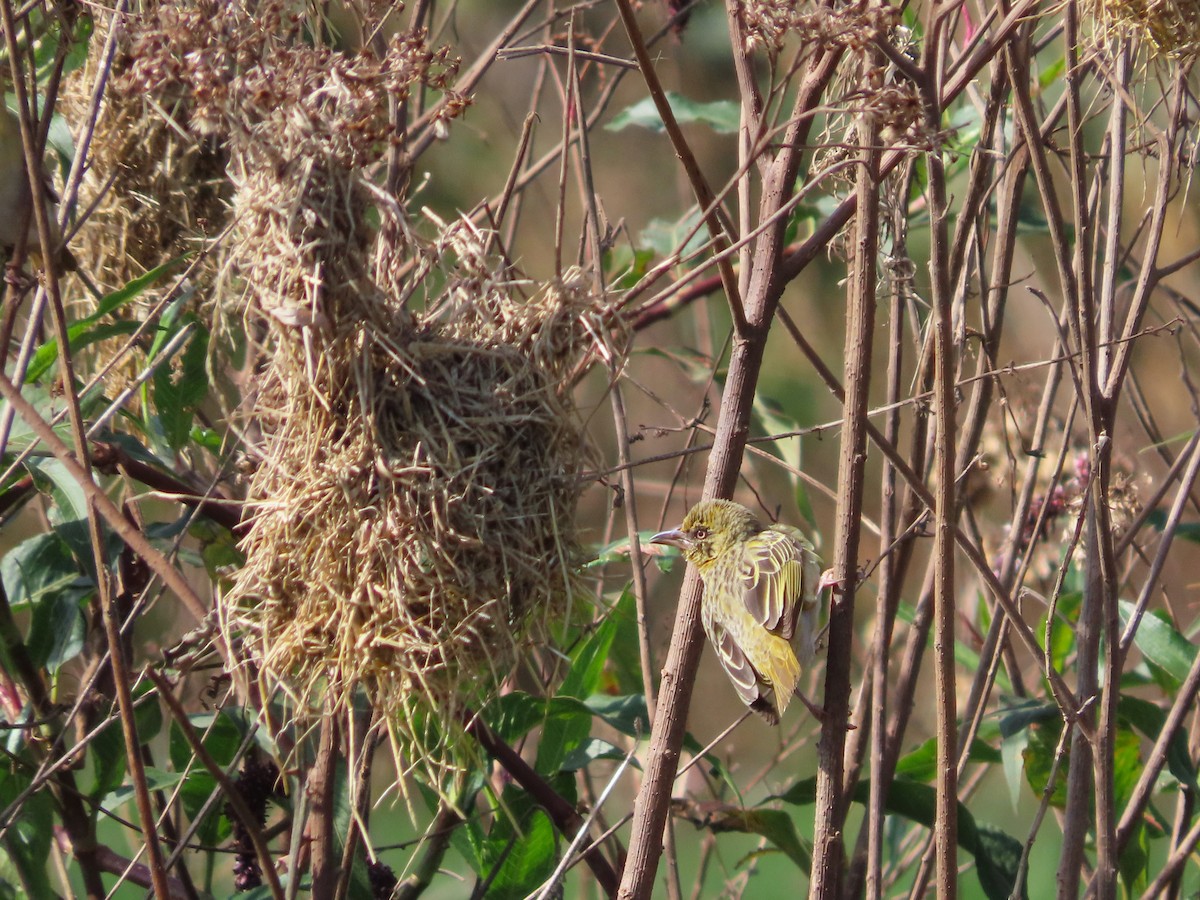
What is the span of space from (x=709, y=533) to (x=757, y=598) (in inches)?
11.2

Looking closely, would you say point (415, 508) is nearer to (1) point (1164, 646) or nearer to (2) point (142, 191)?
(2) point (142, 191)

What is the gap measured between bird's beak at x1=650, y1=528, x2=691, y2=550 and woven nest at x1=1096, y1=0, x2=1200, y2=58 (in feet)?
4.91

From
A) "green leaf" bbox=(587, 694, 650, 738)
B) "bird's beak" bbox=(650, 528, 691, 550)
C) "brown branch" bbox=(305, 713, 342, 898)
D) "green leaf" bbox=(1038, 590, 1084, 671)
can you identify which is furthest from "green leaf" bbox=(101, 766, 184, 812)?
"green leaf" bbox=(1038, 590, 1084, 671)

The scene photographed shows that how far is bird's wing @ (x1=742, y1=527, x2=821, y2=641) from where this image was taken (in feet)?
10.1

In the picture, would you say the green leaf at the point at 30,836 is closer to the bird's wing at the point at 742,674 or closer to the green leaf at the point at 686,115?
the bird's wing at the point at 742,674

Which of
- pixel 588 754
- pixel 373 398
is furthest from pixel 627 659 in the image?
pixel 373 398

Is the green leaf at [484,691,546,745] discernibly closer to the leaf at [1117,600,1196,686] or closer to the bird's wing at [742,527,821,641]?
the bird's wing at [742,527,821,641]

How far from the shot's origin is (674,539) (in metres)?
3.08

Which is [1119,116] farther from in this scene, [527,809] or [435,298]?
[527,809]

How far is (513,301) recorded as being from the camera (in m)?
2.23

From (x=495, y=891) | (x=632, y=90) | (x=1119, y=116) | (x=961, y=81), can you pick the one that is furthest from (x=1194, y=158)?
(x=632, y=90)

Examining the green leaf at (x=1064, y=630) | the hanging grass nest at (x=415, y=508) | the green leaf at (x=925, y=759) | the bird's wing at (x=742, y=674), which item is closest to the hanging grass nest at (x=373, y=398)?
the hanging grass nest at (x=415, y=508)

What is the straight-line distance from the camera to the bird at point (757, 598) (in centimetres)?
307

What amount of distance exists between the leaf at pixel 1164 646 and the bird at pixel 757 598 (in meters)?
0.81
